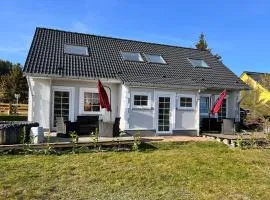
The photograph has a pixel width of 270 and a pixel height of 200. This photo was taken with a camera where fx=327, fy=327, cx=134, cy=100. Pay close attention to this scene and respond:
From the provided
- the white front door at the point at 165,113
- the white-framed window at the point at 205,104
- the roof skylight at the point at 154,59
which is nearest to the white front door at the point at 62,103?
the white front door at the point at 165,113

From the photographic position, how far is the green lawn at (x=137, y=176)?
733 centimetres

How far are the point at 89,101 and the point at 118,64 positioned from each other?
3039 millimetres

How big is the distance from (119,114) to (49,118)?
3.57m

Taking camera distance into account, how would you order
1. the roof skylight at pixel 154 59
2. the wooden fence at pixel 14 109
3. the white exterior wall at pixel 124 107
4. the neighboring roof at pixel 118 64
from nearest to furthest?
1. the white exterior wall at pixel 124 107
2. the neighboring roof at pixel 118 64
3. the roof skylight at pixel 154 59
4. the wooden fence at pixel 14 109

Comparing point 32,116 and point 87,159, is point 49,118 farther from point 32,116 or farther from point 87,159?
point 87,159

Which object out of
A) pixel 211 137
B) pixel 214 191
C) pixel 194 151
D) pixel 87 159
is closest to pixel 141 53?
pixel 211 137

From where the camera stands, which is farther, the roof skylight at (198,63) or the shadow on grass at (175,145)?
the roof skylight at (198,63)

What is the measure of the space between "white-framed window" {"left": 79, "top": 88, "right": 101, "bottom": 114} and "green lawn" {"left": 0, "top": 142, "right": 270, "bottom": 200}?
220 inches

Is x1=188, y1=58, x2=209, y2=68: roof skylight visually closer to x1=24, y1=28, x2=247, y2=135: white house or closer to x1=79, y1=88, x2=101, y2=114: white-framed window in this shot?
x1=24, y1=28, x2=247, y2=135: white house

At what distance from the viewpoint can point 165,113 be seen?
17.0 meters

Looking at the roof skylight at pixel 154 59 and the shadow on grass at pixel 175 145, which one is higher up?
the roof skylight at pixel 154 59

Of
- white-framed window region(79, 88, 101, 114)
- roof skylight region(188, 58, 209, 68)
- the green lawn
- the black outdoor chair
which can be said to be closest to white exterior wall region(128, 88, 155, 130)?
the black outdoor chair

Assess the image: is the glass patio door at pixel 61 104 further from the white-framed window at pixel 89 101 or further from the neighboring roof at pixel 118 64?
the neighboring roof at pixel 118 64

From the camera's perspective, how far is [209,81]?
2014cm
